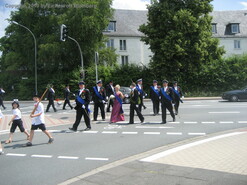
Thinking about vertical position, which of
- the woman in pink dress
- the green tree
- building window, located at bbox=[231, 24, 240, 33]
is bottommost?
the woman in pink dress

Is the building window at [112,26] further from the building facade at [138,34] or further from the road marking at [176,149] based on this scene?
the road marking at [176,149]

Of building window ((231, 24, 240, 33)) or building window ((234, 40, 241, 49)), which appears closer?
building window ((231, 24, 240, 33))

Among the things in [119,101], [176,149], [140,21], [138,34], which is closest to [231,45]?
[138,34]

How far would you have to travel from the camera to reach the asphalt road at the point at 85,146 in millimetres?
5991

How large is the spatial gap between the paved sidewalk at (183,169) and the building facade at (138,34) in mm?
40352

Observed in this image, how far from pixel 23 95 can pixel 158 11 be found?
61.6 ft

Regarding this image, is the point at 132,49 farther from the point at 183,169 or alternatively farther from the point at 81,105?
the point at 183,169

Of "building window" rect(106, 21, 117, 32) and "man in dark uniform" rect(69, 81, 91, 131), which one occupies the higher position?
"building window" rect(106, 21, 117, 32)

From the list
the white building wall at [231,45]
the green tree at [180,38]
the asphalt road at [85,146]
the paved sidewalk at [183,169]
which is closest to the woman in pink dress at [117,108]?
the asphalt road at [85,146]

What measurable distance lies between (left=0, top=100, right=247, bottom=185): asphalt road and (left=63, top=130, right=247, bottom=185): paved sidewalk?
644 millimetres

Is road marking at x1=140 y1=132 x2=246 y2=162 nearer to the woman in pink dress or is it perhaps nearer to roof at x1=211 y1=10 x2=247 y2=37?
the woman in pink dress

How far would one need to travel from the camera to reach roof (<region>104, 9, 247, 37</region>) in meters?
48.7

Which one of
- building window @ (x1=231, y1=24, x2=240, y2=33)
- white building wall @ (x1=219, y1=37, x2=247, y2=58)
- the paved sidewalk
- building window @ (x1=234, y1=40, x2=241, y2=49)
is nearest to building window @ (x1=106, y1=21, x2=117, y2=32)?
white building wall @ (x1=219, y1=37, x2=247, y2=58)

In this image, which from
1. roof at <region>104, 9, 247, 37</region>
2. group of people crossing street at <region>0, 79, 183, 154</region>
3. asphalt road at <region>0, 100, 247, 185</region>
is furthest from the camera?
roof at <region>104, 9, 247, 37</region>
